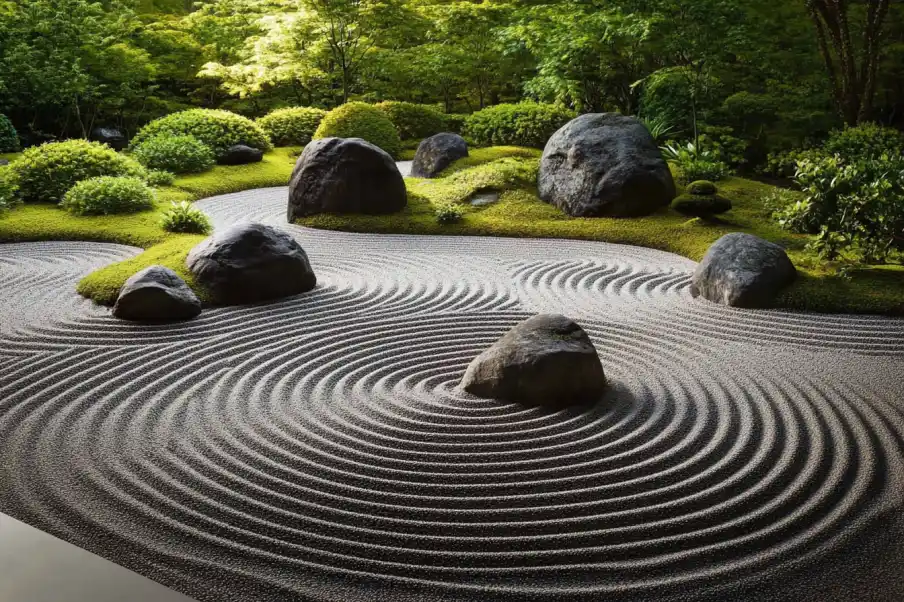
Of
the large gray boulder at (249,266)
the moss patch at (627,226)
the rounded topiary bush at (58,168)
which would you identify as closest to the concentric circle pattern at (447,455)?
the large gray boulder at (249,266)

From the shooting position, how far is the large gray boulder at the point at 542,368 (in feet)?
17.2

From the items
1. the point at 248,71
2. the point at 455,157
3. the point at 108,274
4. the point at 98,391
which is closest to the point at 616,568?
the point at 98,391

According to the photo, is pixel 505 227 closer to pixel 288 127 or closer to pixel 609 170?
pixel 609 170

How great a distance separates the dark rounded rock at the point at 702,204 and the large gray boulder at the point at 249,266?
17.8 feet

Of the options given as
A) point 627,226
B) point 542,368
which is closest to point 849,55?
point 627,226

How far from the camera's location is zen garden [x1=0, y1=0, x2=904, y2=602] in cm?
368

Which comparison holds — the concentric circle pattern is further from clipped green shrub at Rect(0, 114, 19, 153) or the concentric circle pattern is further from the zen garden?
clipped green shrub at Rect(0, 114, 19, 153)

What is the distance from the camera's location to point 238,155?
1703 centimetres

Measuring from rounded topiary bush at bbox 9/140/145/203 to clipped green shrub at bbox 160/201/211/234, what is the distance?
2.92 metres

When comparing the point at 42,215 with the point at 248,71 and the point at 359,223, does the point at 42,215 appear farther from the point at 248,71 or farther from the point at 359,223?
the point at 248,71

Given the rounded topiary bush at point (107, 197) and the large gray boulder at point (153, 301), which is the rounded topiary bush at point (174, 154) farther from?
the large gray boulder at point (153, 301)

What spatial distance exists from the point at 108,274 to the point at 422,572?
5.95 metres

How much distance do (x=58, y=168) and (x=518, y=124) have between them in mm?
9273

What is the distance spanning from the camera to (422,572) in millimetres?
3521
